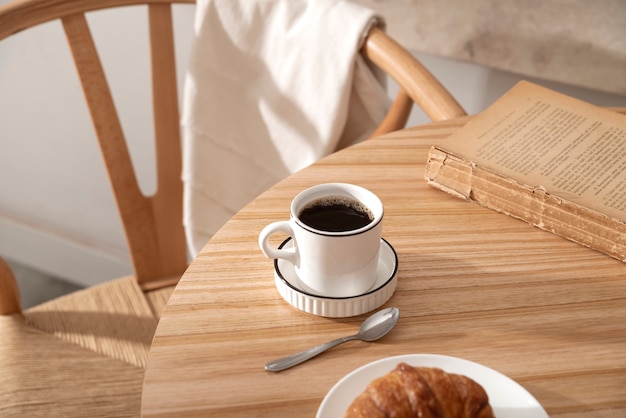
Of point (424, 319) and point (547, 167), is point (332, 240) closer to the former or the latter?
point (424, 319)

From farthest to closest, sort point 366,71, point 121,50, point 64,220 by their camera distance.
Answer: point 64,220 → point 121,50 → point 366,71

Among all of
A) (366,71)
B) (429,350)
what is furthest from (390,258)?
(366,71)

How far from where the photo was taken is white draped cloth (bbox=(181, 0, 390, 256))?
1053 millimetres

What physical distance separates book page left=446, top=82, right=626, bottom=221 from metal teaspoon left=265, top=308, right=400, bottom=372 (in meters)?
0.21

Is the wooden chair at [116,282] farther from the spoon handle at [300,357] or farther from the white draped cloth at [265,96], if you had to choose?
the spoon handle at [300,357]

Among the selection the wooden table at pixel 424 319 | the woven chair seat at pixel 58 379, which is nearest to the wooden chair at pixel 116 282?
the woven chair seat at pixel 58 379

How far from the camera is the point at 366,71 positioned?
1046 millimetres

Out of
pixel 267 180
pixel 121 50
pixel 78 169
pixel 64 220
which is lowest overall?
pixel 64 220

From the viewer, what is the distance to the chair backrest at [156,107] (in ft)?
3.08

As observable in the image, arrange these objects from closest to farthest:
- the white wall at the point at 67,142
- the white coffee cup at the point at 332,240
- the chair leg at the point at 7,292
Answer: the white coffee cup at the point at 332,240
the chair leg at the point at 7,292
the white wall at the point at 67,142

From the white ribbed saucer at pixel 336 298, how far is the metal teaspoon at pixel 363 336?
1cm

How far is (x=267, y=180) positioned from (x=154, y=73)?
0.25 metres

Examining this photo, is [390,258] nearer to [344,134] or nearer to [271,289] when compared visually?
[271,289]

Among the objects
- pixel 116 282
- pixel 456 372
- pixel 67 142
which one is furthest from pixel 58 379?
pixel 67 142
